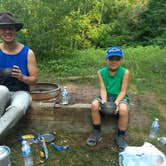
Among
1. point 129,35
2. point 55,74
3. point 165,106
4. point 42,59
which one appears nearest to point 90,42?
point 129,35

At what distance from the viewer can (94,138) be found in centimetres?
364

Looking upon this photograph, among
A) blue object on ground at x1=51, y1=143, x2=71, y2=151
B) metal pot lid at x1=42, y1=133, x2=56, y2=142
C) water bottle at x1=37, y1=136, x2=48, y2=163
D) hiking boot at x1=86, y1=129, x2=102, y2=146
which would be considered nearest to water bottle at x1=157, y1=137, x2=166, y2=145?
hiking boot at x1=86, y1=129, x2=102, y2=146

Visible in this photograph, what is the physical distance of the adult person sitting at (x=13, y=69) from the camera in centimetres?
352

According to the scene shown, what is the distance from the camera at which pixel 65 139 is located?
3.77 metres

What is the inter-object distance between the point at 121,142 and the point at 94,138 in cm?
32

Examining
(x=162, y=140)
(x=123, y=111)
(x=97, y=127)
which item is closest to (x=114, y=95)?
(x=123, y=111)

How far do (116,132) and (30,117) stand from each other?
1.10 meters

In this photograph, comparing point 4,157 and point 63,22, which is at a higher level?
point 63,22

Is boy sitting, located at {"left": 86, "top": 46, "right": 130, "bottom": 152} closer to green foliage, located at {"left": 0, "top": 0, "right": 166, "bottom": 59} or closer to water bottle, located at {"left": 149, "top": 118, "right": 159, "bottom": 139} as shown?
water bottle, located at {"left": 149, "top": 118, "right": 159, "bottom": 139}

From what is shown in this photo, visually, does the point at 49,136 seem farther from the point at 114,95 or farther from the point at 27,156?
the point at 114,95

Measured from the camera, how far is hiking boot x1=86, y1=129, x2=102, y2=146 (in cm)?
360

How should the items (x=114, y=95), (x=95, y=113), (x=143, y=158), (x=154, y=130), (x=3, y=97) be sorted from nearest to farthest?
(x=143, y=158)
(x=3, y=97)
(x=95, y=113)
(x=114, y=95)
(x=154, y=130)

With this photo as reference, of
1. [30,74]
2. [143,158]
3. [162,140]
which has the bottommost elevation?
[162,140]

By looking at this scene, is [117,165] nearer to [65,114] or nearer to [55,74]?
[65,114]
